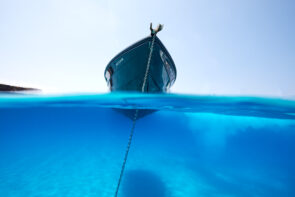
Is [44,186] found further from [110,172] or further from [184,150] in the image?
[184,150]

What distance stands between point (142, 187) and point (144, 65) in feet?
22.2

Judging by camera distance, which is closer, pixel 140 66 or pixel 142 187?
pixel 140 66

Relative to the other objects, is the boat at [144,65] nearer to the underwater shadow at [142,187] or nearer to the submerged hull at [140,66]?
the submerged hull at [140,66]

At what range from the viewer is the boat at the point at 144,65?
8.91 meters

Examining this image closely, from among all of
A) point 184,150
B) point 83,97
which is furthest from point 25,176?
point 184,150

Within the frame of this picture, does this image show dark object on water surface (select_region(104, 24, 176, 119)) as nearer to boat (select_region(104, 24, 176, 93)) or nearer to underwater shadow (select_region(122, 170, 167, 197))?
boat (select_region(104, 24, 176, 93))

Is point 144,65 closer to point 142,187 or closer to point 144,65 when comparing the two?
point 144,65

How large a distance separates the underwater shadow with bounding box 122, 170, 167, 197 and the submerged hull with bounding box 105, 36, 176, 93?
5.46 metres

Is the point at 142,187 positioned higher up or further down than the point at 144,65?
further down

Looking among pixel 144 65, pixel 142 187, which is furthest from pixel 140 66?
pixel 142 187

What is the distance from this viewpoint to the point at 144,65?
910 cm

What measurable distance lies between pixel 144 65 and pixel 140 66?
Answer: 0.77 feet

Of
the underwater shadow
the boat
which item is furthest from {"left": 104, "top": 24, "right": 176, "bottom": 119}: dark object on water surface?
the underwater shadow

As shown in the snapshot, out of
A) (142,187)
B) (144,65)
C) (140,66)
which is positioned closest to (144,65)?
(144,65)
